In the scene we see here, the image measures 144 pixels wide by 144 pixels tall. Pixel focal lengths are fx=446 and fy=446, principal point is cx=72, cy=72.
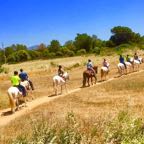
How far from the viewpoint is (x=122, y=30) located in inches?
4451

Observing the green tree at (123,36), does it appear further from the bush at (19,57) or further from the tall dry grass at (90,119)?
the tall dry grass at (90,119)

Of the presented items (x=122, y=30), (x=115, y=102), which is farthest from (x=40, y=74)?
(x=122, y=30)

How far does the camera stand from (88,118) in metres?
17.3

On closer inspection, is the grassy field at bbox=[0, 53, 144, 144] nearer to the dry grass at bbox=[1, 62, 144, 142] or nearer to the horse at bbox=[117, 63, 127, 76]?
the dry grass at bbox=[1, 62, 144, 142]

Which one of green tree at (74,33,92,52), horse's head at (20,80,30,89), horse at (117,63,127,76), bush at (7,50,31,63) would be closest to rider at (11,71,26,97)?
horse's head at (20,80,30,89)

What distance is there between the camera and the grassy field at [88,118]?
9.45 meters

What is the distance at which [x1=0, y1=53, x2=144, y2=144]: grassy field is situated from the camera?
945cm

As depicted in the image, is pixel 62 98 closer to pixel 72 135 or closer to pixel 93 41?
pixel 72 135

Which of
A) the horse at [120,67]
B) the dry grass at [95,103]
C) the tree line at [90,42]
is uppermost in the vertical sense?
the tree line at [90,42]

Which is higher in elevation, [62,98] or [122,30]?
[122,30]

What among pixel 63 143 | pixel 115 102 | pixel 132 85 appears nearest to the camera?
pixel 63 143

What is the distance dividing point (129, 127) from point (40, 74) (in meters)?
42.0

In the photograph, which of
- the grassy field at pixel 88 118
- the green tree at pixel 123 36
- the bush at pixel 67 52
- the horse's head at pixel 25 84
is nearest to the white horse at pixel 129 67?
the grassy field at pixel 88 118

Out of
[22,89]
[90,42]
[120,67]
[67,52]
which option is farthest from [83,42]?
→ [22,89]
